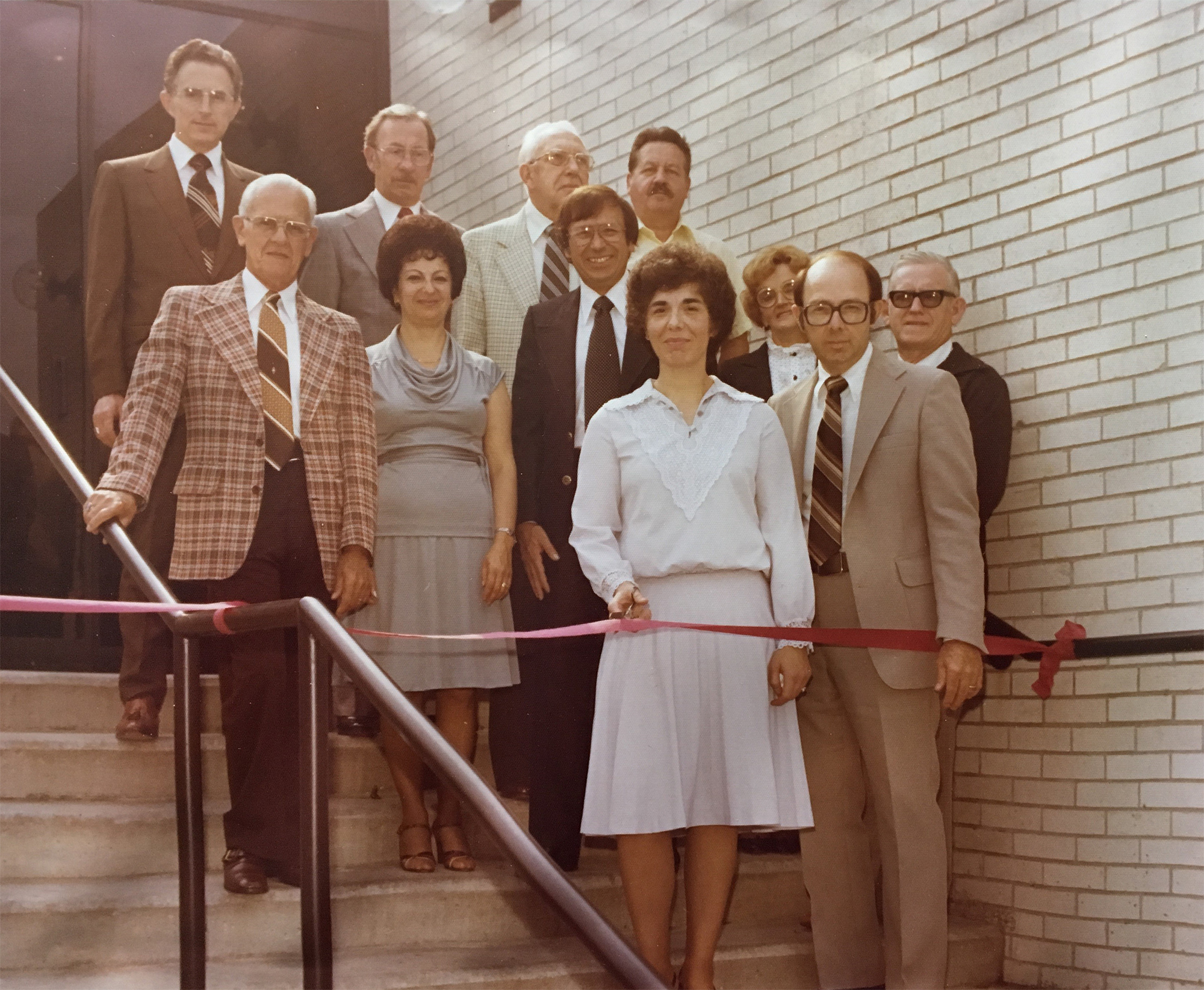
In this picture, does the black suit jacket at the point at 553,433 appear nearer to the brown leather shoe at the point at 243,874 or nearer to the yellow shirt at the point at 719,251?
the yellow shirt at the point at 719,251

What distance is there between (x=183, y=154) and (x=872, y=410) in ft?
5.43

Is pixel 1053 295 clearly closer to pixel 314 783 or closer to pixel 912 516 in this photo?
pixel 912 516

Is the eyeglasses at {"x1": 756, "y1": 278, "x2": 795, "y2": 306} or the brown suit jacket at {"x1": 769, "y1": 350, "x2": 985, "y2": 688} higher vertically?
the eyeglasses at {"x1": 756, "y1": 278, "x2": 795, "y2": 306}

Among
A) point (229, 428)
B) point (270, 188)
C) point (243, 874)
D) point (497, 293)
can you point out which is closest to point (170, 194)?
point (270, 188)

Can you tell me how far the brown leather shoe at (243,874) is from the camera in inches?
103

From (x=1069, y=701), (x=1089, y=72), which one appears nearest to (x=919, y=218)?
(x=1089, y=72)

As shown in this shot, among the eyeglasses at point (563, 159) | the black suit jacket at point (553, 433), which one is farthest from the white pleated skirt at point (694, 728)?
the eyeglasses at point (563, 159)

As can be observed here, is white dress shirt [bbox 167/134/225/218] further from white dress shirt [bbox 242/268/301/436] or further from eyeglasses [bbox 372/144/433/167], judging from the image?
eyeglasses [bbox 372/144/433/167]

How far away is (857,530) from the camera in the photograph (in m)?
2.78

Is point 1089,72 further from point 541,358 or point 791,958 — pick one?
point 791,958

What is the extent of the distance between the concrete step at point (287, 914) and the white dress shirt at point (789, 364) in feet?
3.58

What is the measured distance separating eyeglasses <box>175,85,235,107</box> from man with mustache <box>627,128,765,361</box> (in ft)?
3.24

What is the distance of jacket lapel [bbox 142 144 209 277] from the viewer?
3.10 m

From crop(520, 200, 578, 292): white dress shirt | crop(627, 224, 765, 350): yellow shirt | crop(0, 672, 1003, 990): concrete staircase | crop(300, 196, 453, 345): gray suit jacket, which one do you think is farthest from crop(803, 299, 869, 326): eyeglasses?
crop(0, 672, 1003, 990): concrete staircase
